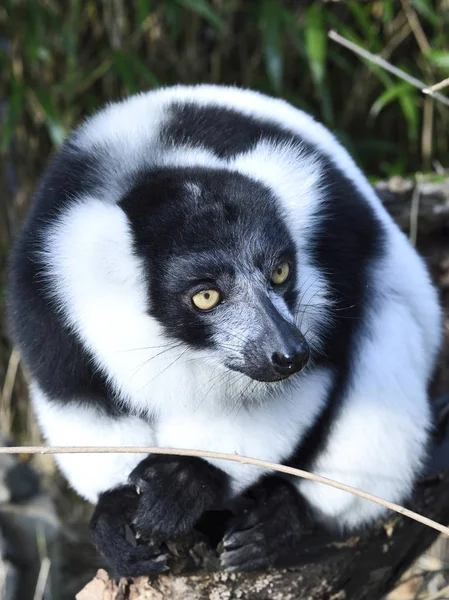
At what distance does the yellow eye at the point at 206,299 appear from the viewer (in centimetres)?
230

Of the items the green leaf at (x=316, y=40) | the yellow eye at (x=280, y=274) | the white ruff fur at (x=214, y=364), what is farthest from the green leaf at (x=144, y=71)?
the yellow eye at (x=280, y=274)

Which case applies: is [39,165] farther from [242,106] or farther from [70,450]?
[70,450]

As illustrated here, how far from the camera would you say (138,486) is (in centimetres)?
249

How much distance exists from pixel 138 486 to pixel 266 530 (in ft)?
1.33

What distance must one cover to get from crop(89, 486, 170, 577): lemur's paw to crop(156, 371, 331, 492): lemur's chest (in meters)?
0.22

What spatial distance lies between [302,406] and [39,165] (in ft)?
9.92

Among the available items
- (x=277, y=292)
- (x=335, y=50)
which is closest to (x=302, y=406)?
(x=277, y=292)

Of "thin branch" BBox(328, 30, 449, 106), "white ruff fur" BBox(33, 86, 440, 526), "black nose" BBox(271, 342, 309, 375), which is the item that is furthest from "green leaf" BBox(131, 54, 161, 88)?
"black nose" BBox(271, 342, 309, 375)

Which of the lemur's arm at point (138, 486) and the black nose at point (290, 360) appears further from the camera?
the lemur's arm at point (138, 486)

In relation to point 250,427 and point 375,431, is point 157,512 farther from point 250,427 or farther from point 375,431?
point 375,431

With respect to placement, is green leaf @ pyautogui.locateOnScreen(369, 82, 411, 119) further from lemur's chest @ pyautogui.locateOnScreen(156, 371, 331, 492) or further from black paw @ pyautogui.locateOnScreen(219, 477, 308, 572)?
black paw @ pyautogui.locateOnScreen(219, 477, 308, 572)

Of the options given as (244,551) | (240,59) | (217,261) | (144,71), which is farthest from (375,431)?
(240,59)

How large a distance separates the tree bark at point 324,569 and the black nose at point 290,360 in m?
0.67

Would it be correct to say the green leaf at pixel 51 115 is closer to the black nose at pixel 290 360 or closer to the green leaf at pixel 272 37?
the green leaf at pixel 272 37
